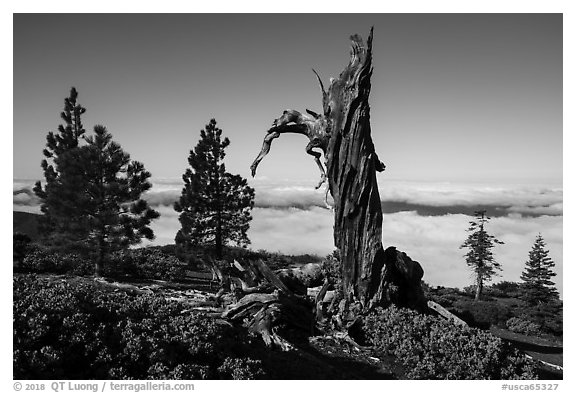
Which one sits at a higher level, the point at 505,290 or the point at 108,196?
the point at 108,196

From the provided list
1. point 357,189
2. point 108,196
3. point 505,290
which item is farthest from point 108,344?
point 505,290

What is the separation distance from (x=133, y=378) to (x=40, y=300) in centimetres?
279

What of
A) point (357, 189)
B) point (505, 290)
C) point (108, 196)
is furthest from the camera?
point (505, 290)

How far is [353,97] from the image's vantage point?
1277 cm

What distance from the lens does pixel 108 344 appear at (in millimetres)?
8617

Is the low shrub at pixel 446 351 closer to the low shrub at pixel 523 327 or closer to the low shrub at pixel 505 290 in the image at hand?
the low shrub at pixel 523 327

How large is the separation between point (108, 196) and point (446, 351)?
17.2 metres

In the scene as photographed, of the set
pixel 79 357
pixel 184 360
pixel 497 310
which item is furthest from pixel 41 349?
pixel 497 310

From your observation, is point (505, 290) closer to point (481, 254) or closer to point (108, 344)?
point (481, 254)

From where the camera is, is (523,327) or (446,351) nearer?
(446,351)

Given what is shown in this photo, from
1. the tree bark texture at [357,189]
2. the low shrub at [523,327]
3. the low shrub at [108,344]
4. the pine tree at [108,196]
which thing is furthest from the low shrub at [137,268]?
the low shrub at [523,327]

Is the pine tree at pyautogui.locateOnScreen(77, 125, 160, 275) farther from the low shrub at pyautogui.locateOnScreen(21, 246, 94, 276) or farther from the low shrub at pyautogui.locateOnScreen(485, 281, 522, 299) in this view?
the low shrub at pyautogui.locateOnScreen(485, 281, 522, 299)

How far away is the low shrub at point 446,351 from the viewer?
10.0 m

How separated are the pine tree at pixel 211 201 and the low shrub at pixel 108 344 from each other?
1749 cm
